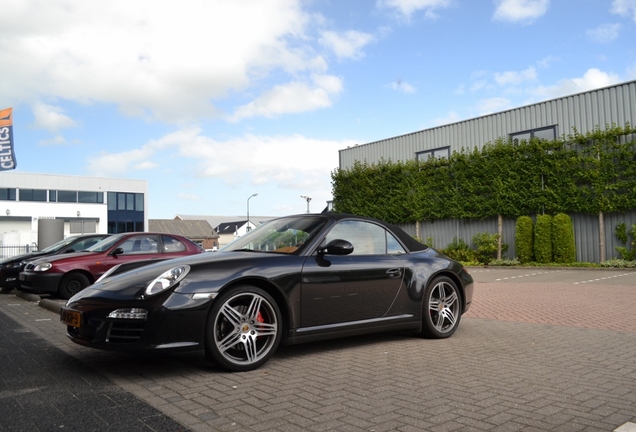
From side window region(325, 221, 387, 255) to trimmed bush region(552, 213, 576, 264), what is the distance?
1554cm

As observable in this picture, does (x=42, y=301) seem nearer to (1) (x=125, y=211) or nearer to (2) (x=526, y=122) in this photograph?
(2) (x=526, y=122)

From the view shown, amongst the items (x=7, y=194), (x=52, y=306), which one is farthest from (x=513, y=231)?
(x=7, y=194)

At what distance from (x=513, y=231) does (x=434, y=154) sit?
17.9 feet

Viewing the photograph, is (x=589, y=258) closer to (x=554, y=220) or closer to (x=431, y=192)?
(x=554, y=220)

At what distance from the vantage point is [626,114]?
19.0m

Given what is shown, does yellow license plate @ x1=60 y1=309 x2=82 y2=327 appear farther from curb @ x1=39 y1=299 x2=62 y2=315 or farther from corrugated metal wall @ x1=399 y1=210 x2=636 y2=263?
corrugated metal wall @ x1=399 y1=210 x2=636 y2=263

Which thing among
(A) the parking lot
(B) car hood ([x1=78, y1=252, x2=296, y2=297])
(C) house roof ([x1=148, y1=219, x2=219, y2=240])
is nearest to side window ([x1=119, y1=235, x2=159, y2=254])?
(A) the parking lot

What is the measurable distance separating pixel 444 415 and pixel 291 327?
180cm

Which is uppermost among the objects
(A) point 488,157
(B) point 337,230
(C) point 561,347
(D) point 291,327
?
(A) point 488,157

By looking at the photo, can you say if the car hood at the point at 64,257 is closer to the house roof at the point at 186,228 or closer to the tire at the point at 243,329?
the tire at the point at 243,329

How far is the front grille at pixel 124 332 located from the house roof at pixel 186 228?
305 feet

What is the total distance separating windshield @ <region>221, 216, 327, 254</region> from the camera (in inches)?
214

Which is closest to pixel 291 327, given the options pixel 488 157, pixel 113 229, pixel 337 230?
pixel 337 230

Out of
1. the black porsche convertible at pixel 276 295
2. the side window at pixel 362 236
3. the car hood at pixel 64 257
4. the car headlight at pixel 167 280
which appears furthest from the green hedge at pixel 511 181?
the car headlight at pixel 167 280
